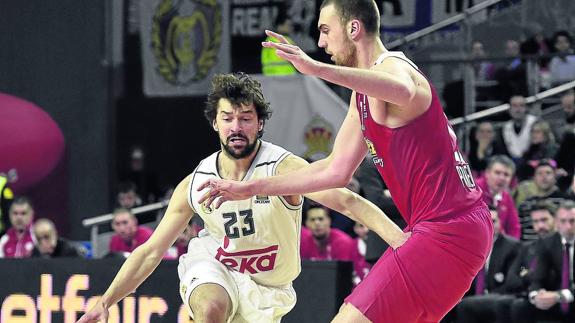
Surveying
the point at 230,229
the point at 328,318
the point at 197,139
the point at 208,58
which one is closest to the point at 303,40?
the point at 208,58

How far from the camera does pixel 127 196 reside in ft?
49.6

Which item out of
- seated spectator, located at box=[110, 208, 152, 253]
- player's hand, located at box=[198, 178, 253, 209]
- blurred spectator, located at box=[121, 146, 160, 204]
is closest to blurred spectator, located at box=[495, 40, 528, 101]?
seated spectator, located at box=[110, 208, 152, 253]

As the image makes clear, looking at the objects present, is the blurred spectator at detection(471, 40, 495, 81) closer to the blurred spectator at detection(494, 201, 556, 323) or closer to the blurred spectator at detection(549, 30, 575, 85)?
the blurred spectator at detection(549, 30, 575, 85)

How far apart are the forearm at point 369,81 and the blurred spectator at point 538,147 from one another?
8235mm

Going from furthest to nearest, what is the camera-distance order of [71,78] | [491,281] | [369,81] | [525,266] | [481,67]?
[71,78], [481,67], [491,281], [525,266], [369,81]

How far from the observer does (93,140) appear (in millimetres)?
16391

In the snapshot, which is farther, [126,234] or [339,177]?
[126,234]

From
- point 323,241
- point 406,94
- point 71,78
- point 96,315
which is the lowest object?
point 323,241

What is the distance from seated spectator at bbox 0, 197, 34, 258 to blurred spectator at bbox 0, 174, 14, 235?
97cm

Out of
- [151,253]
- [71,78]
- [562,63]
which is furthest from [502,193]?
[71,78]

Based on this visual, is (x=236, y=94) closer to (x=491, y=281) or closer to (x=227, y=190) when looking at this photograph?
(x=227, y=190)

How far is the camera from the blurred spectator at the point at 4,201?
14.4m

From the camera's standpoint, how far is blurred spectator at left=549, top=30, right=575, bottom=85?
1454 centimetres

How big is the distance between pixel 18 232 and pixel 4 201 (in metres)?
1.83
